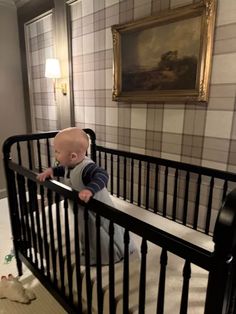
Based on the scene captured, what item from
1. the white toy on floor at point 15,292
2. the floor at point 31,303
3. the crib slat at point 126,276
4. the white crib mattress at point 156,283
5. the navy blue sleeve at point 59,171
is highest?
the navy blue sleeve at point 59,171

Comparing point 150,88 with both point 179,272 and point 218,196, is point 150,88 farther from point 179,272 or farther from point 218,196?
point 179,272

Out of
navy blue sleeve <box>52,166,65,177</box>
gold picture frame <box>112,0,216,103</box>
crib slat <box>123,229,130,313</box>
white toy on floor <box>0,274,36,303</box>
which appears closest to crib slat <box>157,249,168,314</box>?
crib slat <box>123,229,130,313</box>

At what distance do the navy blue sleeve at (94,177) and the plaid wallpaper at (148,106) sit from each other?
95 centimetres

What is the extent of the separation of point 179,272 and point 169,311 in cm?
24

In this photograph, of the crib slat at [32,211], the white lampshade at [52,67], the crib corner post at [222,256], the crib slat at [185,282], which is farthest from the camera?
the white lampshade at [52,67]

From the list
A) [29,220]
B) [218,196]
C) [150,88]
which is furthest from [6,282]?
[150,88]

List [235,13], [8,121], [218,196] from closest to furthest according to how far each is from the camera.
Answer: [235,13]
[218,196]
[8,121]

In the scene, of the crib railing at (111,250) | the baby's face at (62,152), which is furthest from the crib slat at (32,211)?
the baby's face at (62,152)

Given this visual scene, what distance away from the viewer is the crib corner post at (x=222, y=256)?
546 millimetres

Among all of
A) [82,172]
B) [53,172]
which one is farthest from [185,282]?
[53,172]

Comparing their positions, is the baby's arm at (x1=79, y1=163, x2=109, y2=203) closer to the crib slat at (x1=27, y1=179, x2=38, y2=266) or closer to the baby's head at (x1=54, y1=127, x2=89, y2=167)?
the baby's head at (x1=54, y1=127, x2=89, y2=167)

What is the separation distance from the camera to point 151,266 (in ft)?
3.84

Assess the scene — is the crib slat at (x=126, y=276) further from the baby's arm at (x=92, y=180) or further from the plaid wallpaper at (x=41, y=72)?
the plaid wallpaper at (x=41, y=72)

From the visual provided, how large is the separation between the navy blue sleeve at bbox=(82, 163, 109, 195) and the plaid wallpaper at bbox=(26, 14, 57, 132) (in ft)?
6.98
